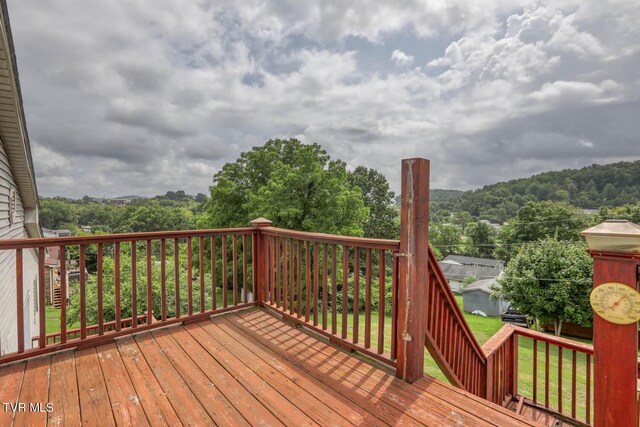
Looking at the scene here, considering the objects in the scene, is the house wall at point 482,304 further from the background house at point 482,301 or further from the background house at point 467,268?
the background house at point 467,268

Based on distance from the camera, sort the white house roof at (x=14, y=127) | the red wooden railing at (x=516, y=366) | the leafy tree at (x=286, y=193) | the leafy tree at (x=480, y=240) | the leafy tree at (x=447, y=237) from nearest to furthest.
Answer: the red wooden railing at (x=516, y=366)
the white house roof at (x=14, y=127)
the leafy tree at (x=286, y=193)
the leafy tree at (x=480, y=240)
the leafy tree at (x=447, y=237)

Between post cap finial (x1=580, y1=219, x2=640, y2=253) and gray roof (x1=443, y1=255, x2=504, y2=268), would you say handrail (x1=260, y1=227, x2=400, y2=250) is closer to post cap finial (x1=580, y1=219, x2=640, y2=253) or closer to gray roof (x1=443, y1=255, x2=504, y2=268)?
post cap finial (x1=580, y1=219, x2=640, y2=253)

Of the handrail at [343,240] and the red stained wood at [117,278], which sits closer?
the handrail at [343,240]

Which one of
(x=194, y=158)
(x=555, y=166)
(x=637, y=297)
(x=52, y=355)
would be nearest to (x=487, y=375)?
(x=637, y=297)

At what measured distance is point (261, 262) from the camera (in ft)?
11.5

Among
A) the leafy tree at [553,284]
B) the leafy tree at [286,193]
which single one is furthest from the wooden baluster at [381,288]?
the leafy tree at [553,284]

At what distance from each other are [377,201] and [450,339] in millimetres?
21911

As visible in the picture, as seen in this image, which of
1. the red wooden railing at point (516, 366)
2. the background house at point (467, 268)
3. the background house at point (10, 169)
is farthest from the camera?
the background house at point (467, 268)

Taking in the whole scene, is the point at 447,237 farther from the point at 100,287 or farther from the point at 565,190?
the point at 100,287

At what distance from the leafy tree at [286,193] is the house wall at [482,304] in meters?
16.5

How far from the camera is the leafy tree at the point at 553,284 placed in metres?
13.0

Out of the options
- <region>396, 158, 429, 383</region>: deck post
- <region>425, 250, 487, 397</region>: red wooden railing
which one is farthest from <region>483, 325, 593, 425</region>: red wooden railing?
<region>396, 158, 429, 383</region>: deck post

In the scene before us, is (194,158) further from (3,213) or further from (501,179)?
(501,179)

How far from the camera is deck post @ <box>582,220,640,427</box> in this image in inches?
53.9
